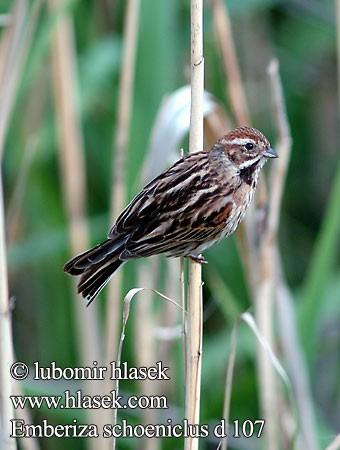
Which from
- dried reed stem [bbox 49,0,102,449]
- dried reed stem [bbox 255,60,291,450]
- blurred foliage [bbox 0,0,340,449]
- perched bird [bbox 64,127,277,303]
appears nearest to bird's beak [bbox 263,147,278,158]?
perched bird [bbox 64,127,277,303]

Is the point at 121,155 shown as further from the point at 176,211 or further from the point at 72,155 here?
the point at 176,211

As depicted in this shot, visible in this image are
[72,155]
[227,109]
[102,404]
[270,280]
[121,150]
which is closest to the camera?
[102,404]

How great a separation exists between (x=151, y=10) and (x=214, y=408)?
4.10ft

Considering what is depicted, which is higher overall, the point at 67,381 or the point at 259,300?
the point at 259,300

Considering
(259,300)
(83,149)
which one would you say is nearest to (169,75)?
(83,149)

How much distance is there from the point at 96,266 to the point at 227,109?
1.71m

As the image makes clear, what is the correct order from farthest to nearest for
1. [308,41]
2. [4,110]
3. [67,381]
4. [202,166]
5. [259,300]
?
[308,41]
[67,381]
[259,300]
[4,110]
[202,166]

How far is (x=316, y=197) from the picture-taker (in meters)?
4.64

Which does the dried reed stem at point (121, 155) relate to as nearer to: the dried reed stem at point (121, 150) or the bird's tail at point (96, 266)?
the dried reed stem at point (121, 150)

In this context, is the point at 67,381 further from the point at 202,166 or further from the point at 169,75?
the point at 202,166

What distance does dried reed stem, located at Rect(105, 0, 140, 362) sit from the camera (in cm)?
320

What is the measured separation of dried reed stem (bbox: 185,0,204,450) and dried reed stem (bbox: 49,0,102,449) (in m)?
1.27

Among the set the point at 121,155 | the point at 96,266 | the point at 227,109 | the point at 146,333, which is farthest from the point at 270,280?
the point at 227,109

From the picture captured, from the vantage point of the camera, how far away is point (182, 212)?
2506 millimetres
